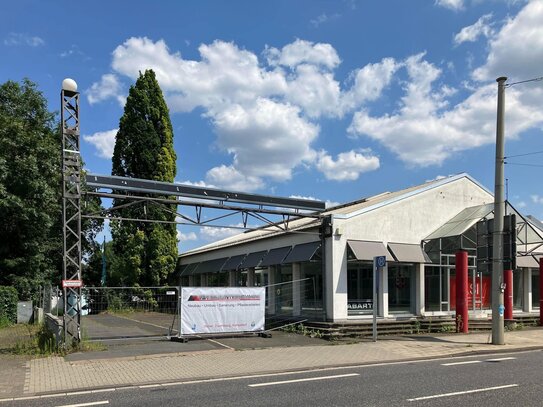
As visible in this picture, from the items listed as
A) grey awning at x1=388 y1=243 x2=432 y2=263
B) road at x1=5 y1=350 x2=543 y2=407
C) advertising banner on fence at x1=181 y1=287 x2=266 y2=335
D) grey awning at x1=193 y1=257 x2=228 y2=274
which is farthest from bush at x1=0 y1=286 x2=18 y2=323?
grey awning at x1=388 y1=243 x2=432 y2=263

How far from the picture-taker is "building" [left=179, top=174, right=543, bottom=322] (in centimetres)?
1908

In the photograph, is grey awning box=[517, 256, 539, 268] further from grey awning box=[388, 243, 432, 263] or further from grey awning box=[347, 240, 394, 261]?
grey awning box=[347, 240, 394, 261]

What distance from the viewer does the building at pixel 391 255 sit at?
62.6 ft

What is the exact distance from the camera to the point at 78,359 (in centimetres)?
1243

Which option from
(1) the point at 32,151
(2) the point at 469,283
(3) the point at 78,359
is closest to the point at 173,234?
(1) the point at 32,151

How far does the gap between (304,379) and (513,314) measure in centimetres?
1654

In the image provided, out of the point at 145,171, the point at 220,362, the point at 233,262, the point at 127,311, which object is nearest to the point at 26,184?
the point at 145,171

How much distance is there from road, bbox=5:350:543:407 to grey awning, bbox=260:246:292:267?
394 inches

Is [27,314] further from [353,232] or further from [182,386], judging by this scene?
[182,386]

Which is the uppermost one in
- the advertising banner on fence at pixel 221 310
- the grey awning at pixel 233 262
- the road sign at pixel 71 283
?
the grey awning at pixel 233 262

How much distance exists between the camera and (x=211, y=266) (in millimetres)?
29047

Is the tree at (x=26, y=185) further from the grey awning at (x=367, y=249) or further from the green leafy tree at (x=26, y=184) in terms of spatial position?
→ the grey awning at (x=367, y=249)

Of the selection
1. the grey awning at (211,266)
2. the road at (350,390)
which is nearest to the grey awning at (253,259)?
the grey awning at (211,266)

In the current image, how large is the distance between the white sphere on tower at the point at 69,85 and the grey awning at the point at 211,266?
49.3 ft
